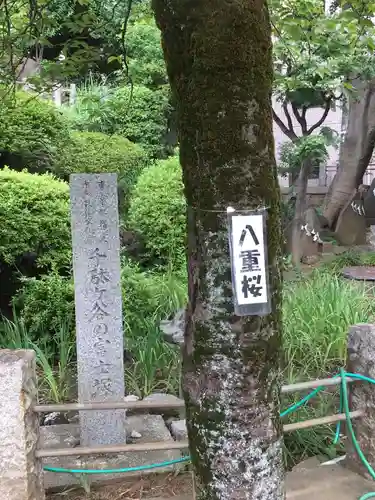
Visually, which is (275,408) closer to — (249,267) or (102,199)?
(249,267)

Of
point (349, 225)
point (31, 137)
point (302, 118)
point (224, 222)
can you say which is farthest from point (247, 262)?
point (349, 225)

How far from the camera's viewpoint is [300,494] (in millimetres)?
2924

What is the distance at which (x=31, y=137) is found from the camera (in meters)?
6.96

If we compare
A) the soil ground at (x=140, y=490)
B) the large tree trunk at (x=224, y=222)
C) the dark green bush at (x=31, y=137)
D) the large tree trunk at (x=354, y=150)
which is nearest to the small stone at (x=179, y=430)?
the soil ground at (x=140, y=490)

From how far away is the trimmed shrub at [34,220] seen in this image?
190 inches

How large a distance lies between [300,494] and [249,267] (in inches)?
71.1

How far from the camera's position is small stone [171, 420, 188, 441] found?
11.9ft

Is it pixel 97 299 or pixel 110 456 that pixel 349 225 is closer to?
pixel 97 299

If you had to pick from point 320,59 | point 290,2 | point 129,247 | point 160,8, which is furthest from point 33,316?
point 320,59

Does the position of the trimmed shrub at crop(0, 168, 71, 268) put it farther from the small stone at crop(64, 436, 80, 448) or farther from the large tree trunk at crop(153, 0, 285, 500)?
the large tree trunk at crop(153, 0, 285, 500)

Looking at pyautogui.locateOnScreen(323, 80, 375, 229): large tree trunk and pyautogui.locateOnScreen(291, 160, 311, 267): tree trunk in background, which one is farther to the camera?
pyautogui.locateOnScreen(323, 80, 375, 229): large tree trunk

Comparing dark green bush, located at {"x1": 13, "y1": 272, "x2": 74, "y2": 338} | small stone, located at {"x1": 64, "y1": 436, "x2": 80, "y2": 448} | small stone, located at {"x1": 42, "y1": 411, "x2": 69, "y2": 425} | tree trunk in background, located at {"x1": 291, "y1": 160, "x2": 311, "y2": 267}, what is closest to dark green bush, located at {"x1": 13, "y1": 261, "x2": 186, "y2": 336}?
dark green bush, located at {"x1": 13, "y1": 272, "x2": 74, "y2": 338}

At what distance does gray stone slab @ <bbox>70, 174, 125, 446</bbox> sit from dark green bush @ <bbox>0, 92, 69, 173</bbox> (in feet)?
11.5

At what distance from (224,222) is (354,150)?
948 cm
